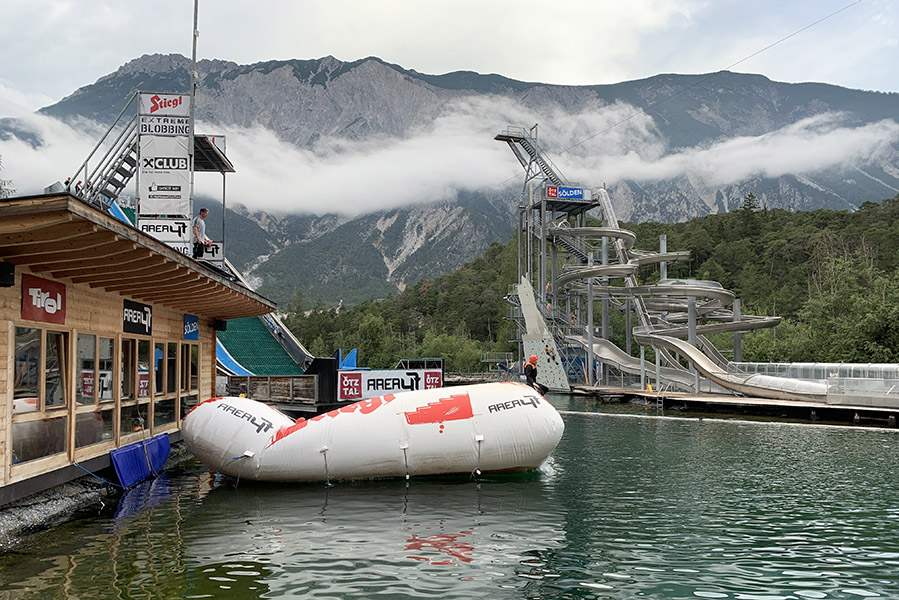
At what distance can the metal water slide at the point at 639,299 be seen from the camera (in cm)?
4062

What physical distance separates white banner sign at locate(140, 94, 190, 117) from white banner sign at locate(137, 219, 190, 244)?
3.89 m

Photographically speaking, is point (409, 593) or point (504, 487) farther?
point (504, 487)

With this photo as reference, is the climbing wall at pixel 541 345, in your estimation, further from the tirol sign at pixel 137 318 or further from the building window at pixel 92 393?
the building window at pixel 92 393

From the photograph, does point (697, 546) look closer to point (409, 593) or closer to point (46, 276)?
point (409, 593)

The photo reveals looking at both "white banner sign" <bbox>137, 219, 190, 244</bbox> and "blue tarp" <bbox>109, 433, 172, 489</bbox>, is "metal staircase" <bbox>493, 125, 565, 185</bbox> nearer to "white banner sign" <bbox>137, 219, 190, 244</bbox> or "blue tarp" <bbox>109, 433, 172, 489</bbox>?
"white banner sign" <bbox>137, 219, 190, 244</bbox>

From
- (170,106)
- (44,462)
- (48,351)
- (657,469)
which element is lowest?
(657,469)

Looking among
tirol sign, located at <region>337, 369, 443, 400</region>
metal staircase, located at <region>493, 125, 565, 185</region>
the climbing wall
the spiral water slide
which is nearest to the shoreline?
tirol sign, located at <region>337, 369, 443, 400</region>

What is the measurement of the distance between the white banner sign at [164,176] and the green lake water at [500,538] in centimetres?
1105

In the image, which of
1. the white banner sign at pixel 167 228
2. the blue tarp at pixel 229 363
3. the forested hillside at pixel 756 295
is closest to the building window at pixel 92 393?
the white banner sign at pixel 167 228

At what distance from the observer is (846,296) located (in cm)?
5141

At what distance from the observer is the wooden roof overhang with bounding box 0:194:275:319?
29.9ft

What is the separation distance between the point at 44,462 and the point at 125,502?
2290 mm

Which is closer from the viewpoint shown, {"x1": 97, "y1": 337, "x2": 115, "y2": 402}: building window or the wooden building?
the wooden building

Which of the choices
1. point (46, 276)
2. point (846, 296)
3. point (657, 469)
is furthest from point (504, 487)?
point (846, 296)
